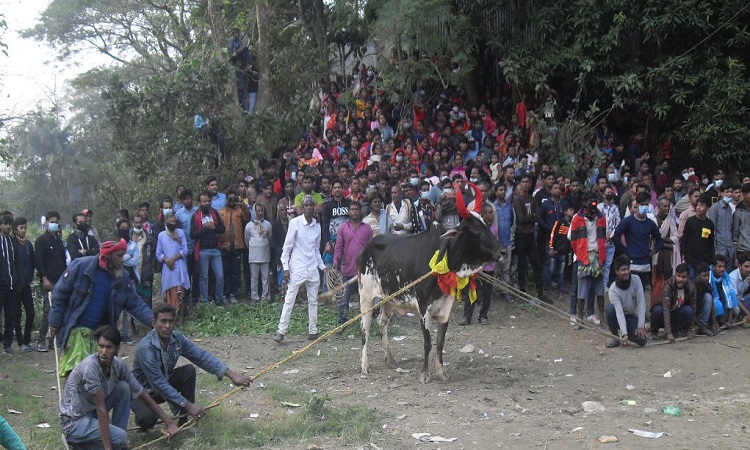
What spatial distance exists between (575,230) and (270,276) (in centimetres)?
564

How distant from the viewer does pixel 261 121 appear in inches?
663

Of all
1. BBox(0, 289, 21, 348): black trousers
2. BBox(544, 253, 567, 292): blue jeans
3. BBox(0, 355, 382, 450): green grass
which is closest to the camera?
BBox(0, 355, 382, 450): green grass

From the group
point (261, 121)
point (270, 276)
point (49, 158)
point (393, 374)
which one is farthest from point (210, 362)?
point (49, 158)

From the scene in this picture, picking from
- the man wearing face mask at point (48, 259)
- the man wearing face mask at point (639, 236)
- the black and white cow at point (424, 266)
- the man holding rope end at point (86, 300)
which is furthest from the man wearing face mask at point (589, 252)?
the man wearing face mask at point (48, 259)

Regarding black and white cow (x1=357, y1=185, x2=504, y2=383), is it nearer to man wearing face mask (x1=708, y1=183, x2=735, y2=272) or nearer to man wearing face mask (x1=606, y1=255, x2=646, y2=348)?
man wearing face mask (x1=606, y1=255, x2=646, y2=348)

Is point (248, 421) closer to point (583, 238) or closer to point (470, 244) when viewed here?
point (470, 244)

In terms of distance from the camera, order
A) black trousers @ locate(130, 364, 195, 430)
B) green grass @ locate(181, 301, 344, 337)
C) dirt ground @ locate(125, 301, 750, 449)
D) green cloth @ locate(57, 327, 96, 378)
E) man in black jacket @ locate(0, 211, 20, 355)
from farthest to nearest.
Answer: green grass @ locate(181, 301, 344, 337) → man in black jacket @ locate(0, 211, 20, 355) → green cloth @ locate(57, 327, 96, 378) → black trousers @ locate(130, 364, 195, 430) → dirt ground @ locate(125, 301, 750, 449)

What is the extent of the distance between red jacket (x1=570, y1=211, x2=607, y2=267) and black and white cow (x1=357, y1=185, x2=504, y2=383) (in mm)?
2586

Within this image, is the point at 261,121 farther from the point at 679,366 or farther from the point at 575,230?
the point at 679,366

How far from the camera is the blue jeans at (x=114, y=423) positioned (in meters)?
6.92

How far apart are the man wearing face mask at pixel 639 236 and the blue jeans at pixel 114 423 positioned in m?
7.68

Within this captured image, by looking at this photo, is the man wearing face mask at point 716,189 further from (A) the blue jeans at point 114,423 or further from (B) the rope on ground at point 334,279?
(A) the blue jeans at point 114,423

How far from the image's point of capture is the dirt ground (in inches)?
295

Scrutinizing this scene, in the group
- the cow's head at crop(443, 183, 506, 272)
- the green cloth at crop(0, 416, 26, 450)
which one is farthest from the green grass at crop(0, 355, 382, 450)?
the cow's head at crop(443, 183, 506, 272)
